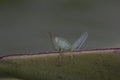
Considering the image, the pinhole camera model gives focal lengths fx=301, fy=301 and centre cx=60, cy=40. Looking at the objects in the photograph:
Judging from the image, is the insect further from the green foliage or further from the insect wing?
the green foliage

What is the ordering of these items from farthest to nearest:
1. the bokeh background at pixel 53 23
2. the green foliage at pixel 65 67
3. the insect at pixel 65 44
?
the bokeh background at pixel 53 23
the insect at pixel 65 44
the green foliage at pixel 65 67

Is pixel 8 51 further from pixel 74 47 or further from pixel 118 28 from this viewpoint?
pixel 118 28

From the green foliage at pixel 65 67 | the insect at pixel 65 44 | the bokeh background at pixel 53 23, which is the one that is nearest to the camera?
the green foliage at pixel 65 67

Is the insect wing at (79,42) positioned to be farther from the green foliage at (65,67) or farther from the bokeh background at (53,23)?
the green foliage at (65,67)

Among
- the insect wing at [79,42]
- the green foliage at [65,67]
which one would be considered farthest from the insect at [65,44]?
the green foliage at [65,67]

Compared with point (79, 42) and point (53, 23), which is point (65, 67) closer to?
point (79, 42)

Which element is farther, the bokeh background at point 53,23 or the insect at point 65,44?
the bokeh background at point 53,23

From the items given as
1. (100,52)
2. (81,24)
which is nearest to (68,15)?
(81,24)
